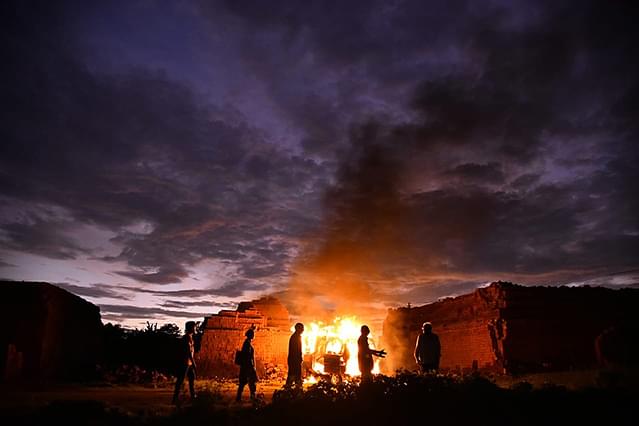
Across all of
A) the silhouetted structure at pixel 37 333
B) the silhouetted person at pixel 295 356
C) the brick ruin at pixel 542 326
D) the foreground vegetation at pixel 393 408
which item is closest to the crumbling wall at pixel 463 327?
the brick ruin at pixel 542 326

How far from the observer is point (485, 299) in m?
22.1

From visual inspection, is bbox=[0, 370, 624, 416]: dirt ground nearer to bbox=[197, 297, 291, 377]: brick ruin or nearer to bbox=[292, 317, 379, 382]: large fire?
bbox=[197, 297, 291, 377]: brick ruin

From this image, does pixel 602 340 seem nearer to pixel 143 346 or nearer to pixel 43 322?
pixel 43 322

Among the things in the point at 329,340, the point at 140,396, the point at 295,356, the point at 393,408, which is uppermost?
the point at 329,340

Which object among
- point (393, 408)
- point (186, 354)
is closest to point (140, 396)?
point (186, 354)

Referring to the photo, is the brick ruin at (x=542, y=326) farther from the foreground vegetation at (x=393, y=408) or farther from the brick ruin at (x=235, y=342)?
the brick ruin at (x=235, y=342)

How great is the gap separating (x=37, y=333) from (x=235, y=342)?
374 inches

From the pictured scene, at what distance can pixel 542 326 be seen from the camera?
20203 mm

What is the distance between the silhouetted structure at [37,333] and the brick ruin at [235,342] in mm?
6405

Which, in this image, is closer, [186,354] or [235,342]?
[186,354]

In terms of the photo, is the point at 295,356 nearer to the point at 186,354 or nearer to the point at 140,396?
the point at 186,354

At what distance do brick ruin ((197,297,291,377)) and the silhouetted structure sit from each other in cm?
641

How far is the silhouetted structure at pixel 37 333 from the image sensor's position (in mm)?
18703

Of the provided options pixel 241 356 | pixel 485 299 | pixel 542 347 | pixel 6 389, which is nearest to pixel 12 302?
pixel 6 389
